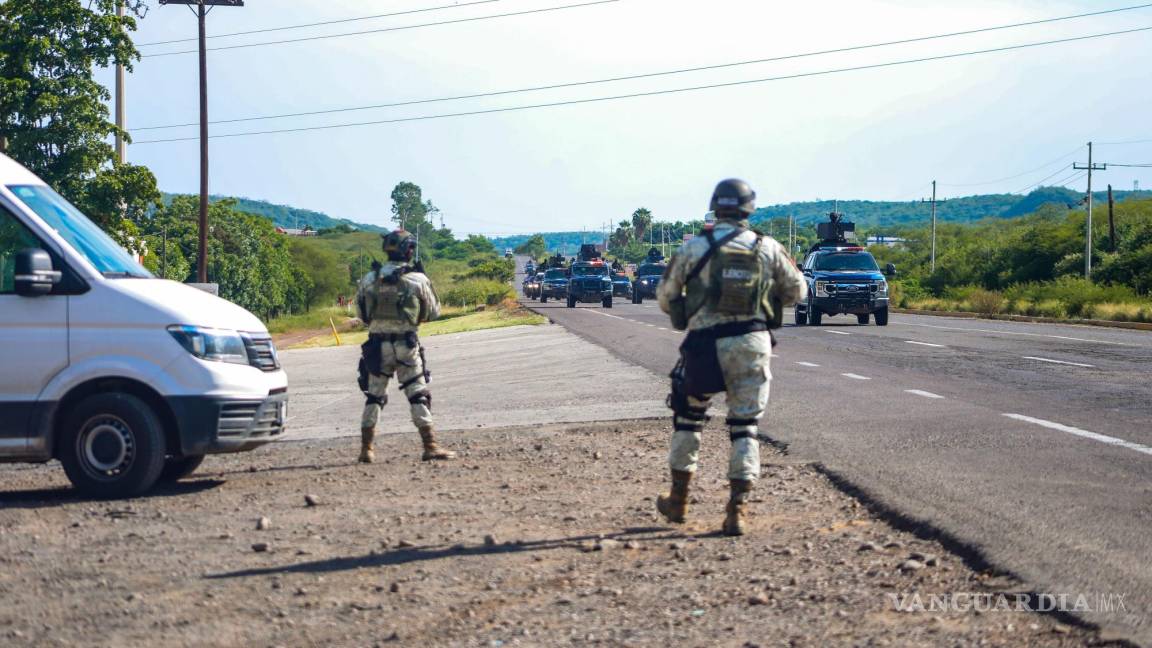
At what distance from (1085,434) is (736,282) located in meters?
5.05

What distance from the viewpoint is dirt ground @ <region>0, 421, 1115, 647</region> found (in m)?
5.07

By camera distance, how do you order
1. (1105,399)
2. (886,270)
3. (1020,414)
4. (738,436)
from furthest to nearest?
1. (886,270)
2. (1105,399)
3. (1020,414)
4. (738,436)

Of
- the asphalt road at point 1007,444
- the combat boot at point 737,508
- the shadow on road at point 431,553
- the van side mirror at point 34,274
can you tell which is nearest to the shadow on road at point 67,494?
the van side mirror at point 34,274

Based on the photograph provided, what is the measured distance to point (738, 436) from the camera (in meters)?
7.07

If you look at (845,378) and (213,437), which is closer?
(213,437)

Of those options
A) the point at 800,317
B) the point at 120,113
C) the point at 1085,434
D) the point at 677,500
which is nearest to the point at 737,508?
Result: the point at 677,500

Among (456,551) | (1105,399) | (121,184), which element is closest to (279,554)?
(456,551)

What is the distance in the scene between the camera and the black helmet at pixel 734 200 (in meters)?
7.23

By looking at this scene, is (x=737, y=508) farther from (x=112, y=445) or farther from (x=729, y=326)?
(x=112, y=445)

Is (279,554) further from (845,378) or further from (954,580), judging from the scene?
(845,378)

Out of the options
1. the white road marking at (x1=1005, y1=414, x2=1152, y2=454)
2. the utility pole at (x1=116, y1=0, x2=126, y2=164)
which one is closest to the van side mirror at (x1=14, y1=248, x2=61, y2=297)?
the white road marking at (x1=1005, y1=414, x2=1152, y2=454)

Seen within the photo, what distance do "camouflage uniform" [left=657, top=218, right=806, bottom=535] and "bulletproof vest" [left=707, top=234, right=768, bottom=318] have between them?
3 cm

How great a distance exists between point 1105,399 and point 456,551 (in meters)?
9.42

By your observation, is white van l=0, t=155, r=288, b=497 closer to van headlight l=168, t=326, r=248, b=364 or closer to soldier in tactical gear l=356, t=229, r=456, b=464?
van headlight l=168, t=326, r=248, b=364
